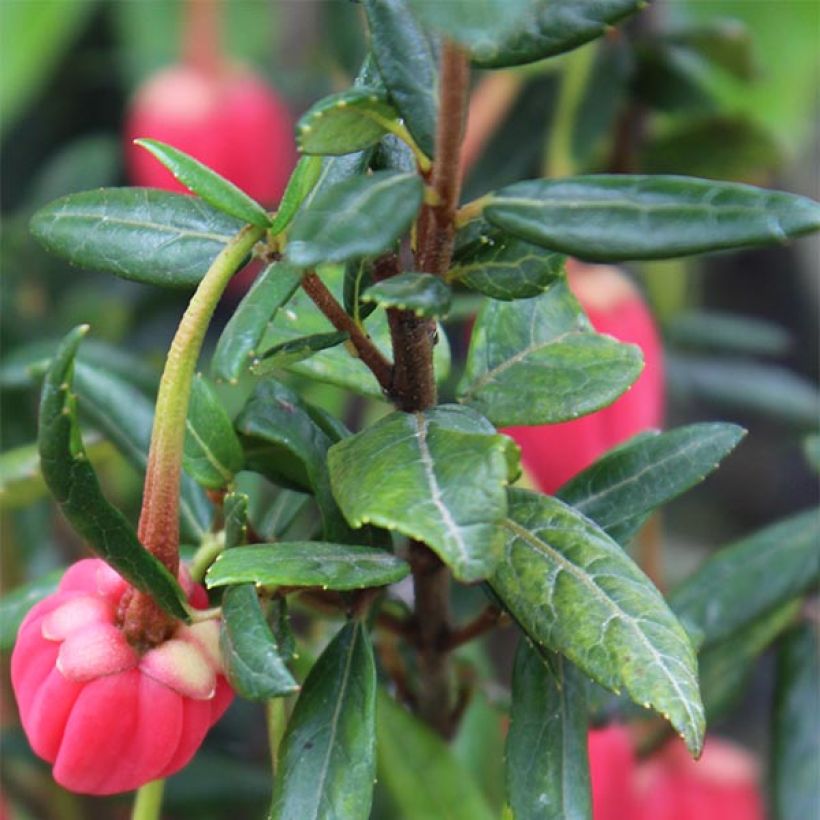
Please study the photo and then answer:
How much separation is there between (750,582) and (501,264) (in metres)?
0.26

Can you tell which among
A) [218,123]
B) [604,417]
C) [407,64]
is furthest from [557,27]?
[218,123]

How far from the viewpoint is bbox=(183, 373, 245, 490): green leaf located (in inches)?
14.8

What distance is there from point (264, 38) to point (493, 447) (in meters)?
1.10

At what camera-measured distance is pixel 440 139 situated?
30 centimetres

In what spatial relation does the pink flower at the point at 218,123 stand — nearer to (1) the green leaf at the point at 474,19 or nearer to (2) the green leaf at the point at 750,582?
(2) the green leaf at the point at 750,582

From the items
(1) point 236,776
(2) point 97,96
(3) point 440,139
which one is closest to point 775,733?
(1) point 236,776

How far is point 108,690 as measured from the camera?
13.0 inches

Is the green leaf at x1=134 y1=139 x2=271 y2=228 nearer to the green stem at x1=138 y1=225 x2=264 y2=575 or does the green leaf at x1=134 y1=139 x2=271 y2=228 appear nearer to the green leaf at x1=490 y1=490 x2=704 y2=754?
the green stem at x1=138 y1=225 x2=264 y2=575

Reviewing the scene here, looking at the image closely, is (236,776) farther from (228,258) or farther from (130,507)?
(228,258)

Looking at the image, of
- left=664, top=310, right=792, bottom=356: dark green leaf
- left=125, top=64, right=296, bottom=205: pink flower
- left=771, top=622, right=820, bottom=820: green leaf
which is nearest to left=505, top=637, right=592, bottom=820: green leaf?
left=771, top=622, right=820, bottom=820: green leaf

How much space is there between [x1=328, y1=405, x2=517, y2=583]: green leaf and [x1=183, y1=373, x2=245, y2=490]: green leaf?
45mm

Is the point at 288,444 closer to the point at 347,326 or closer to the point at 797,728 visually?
the point at 347,326

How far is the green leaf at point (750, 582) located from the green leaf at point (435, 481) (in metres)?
0.24

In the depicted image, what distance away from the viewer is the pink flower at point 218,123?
3.33ft
